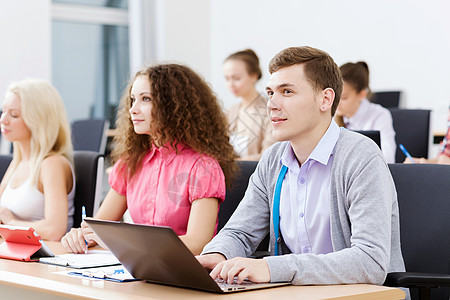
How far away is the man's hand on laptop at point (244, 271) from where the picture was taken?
4.43ft

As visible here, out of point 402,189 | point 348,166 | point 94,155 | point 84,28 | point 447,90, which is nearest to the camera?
point 348,166

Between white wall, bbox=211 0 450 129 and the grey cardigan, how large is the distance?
3.70 m

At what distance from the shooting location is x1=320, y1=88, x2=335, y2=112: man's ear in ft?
5.54

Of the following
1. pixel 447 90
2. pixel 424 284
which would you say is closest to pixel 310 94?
pixel 424 284

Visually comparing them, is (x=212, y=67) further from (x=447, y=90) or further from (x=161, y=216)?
(x=161, y=216)

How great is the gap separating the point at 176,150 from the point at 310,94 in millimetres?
620

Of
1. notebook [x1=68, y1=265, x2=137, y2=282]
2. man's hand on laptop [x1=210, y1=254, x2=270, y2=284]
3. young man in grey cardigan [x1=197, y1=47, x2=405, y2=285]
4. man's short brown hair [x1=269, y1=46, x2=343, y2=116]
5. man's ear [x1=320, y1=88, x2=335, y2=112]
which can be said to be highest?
man's short brown hair [x1=269, y1=46, x2=343, y2=116]

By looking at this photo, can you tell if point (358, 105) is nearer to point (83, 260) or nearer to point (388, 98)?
point (388, 98)

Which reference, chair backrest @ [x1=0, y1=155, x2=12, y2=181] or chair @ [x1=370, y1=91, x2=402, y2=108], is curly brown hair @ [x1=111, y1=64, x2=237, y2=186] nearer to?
chair backrest @ [x1=0, y1=155, x2=12, y2=181]

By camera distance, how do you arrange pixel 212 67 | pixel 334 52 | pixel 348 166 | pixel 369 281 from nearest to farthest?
pixel 369 281, pixel 348 166, pixel 334 52, pixel 212 67

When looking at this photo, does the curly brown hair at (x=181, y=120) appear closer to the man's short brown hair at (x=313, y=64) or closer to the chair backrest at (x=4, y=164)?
the man's short brown hair at (x=313, y=64)

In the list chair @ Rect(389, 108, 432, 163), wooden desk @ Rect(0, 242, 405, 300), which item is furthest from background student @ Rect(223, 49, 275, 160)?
wooden desk @ Rect(0, 242, 405, 300)

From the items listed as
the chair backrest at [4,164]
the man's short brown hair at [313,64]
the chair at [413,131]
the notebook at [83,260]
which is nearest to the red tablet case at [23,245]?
the notebook at [83,260]

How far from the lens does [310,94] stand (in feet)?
5.47
